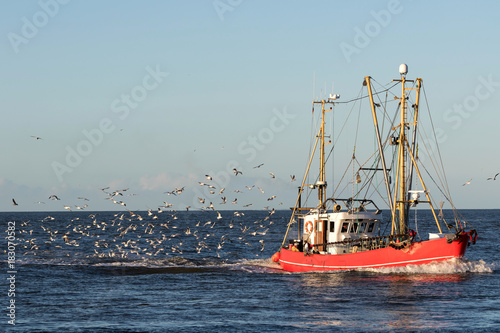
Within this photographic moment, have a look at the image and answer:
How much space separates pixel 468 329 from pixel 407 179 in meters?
23.3

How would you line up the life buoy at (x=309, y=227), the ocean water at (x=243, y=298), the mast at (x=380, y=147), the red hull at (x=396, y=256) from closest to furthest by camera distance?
the ocean water at (x=243, y=298)
the red hull at (x=396, y=256)
the mast at (x=380, y=147)
the life buoy at (x=309, y=227)

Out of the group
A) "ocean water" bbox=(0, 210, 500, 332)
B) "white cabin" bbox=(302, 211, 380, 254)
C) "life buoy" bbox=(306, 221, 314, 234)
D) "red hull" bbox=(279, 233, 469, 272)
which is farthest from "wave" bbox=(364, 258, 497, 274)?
"life buoy" bbox=(306, 221, 314, 234)

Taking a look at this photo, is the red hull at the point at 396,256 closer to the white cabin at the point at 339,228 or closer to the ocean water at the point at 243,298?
the ocean water at the point at 243,298

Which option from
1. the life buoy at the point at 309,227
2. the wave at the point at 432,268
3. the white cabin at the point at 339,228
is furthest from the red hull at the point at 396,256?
the life buoy at the point at 309,227

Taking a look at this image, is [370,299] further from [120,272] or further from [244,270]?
[120,272]

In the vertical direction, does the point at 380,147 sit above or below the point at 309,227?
above

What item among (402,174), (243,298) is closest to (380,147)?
(402,174)

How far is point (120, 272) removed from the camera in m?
50.0

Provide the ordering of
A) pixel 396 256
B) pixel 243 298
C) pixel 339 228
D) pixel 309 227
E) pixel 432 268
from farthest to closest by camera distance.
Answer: pixel 309 227 < pixel 339 228 < pixel 396 256 < pixel 432 268 < pixel 243 298

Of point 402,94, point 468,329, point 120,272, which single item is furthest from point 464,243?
point 120,272

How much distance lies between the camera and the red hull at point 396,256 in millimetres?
40812

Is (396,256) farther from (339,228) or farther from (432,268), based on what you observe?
(339,228)

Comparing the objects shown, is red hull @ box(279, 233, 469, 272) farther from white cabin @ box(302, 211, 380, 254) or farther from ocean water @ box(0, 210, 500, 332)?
white cabin @ box(302, 211, 380, 254)

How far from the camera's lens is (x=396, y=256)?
41.8 metres
